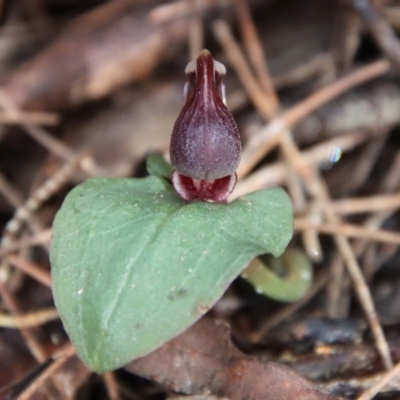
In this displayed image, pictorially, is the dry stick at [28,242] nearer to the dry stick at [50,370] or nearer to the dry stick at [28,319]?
the dry stick at [28,319]

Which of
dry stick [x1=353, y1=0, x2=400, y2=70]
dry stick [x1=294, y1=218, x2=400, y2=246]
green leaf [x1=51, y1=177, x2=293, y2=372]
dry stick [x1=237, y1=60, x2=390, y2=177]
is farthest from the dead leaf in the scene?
dry stick [x1=353, y1=0, x2=400, y2=70]

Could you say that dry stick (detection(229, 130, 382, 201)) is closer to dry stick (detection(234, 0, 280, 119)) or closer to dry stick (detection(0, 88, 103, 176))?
dry stick (detection(234, 0, 280, 119))

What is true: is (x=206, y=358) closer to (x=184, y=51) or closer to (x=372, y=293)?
(x=372, y=293)

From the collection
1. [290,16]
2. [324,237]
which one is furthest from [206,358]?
[290,16]

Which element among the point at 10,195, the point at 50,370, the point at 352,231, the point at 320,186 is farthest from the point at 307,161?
the point at 50,370

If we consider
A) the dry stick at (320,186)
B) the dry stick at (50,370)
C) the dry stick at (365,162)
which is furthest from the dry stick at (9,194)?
the dry stick at (365,162)

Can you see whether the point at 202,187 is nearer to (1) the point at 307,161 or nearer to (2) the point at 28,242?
(2) the point at 28,242

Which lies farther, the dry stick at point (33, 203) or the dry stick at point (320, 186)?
the dry stick at point (33, 203)
